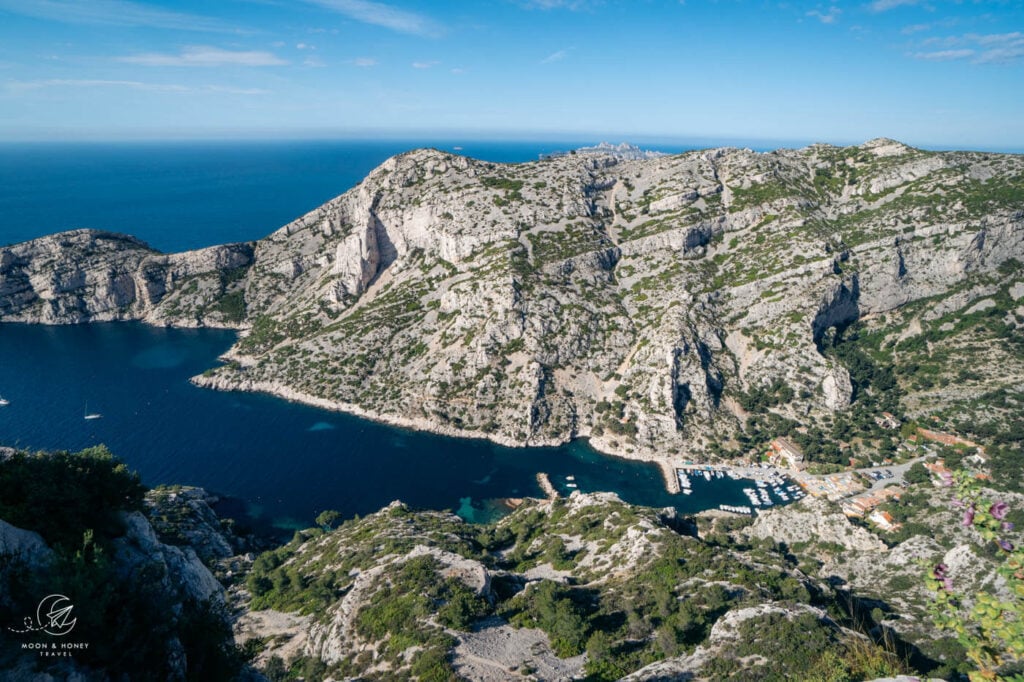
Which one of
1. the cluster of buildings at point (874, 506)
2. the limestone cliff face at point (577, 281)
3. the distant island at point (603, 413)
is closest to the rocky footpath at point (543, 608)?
the distant island at point (603, 413)

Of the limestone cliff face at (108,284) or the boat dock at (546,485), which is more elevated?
the limestone cliff face at (108,284)

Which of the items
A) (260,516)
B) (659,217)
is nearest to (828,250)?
(659,217)

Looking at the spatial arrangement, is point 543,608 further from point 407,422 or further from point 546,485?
point 407,422

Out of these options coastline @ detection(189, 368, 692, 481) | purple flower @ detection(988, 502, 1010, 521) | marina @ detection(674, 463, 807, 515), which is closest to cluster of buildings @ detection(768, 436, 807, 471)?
marina @ detection(674, 463, 807, 515)

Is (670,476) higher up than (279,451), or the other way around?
(279,451)

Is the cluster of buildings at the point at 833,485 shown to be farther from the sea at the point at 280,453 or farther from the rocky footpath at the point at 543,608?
the rocky footpath at the point at 543,608

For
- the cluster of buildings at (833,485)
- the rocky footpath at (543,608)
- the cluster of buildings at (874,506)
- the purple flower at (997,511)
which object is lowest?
the cluster of buildings at (833,485)

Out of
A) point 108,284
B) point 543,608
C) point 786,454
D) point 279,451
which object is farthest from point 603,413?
point 108,284

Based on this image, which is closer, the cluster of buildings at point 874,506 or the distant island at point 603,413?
the distant island at point 603,413
